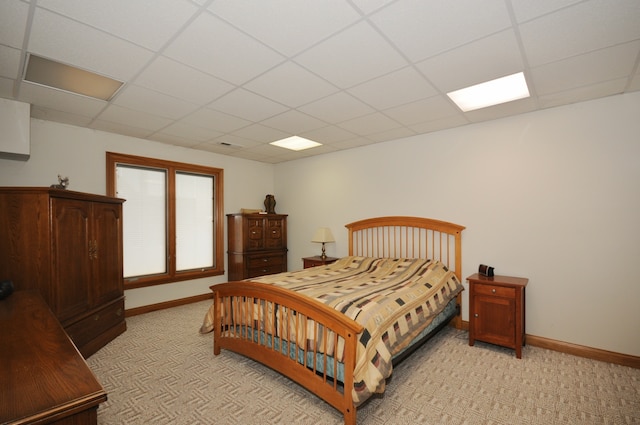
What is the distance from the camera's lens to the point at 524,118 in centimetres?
339

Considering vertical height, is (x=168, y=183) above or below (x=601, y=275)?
above

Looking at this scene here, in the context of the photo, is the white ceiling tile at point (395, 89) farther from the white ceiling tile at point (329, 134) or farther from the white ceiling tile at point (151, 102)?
the white ceiling tile at point (151, 102)

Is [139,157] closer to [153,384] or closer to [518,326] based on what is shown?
[153,384]

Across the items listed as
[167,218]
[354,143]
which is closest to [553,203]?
[354,143]

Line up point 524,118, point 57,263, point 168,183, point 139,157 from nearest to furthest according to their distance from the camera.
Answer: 1. point 57,263
2. point 524,118
3. point 139,157
4. point 168,183

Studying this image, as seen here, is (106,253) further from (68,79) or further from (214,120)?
(214,120)

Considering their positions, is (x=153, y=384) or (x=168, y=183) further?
(x=168, y=183)

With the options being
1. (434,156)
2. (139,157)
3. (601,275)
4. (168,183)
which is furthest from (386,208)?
(139,157)

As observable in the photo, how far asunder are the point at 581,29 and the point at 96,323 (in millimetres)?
4909

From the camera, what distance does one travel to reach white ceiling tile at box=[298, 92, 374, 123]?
3011mm

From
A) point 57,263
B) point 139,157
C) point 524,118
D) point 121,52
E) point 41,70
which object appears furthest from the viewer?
point 139,157

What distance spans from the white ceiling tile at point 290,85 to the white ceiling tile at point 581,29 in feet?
5.00

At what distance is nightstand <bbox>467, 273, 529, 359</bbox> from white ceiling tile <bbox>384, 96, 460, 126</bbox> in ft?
6.18

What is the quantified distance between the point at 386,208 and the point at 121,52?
11.9 feet
